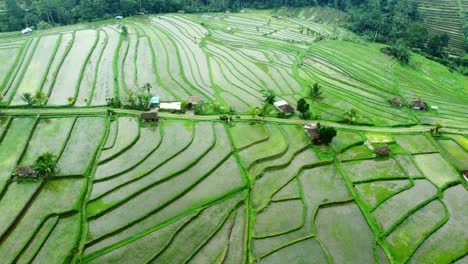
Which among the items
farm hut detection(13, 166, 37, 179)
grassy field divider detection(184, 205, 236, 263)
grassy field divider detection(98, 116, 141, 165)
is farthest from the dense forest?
grassy field divider detection(184, 205, 236, 263)

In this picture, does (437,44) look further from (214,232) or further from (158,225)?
(158,225)

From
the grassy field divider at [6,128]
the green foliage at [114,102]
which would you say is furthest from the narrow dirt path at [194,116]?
the grassy field divider at [6,128]

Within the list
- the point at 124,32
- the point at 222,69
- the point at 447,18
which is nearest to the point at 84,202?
the point at 222,69

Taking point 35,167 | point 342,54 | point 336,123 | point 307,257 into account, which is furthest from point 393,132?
point 35,167

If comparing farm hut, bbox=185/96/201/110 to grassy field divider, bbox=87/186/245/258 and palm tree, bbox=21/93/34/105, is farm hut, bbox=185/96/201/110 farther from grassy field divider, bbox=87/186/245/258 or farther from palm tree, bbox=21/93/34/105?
palm tree, bbox=21/93/34/105

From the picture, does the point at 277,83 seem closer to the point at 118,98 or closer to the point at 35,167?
the point at 118,98

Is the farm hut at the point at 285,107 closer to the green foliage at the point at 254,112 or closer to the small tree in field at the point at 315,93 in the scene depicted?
the green foliage at the point at 254,112

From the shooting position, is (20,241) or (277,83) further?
(277,83)
